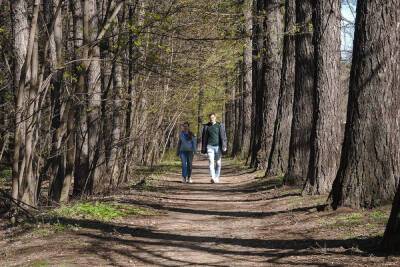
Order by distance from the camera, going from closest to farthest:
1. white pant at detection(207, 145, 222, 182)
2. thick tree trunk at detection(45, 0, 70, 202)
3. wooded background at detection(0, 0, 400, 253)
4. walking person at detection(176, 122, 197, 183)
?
wooded background at detection(0, 0, 400, 253) → thick tree trunk at detection(45, 0, 70, 202) → white pant at detection(207, 145, 222, 182) → walking person at detection(176, 122, 197, 183)

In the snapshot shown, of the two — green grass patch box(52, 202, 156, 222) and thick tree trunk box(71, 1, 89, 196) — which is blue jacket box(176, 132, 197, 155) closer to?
thick tree trunk box(71, 1, 89, 196)

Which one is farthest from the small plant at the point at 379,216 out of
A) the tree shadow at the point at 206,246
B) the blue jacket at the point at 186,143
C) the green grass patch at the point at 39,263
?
the blue jacket at the point at 186,143

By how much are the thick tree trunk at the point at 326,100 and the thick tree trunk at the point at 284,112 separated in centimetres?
474

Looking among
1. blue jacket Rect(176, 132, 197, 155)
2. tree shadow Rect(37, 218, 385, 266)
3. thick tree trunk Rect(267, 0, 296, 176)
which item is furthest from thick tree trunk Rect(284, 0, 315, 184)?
tree shadow Rect(37, 218, 385, 266)

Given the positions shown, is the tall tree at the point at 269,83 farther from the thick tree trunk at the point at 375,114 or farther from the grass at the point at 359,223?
the grass at the point at 359,223

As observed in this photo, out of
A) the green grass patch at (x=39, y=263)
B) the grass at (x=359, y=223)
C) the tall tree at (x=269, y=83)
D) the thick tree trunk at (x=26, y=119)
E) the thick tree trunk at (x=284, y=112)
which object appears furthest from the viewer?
the tall tree at (x=269, y=83)

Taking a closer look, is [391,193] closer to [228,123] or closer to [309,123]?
[309,123]

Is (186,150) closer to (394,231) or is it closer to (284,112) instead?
(284,112)

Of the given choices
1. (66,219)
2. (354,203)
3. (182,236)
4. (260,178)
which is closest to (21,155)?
(66,219)

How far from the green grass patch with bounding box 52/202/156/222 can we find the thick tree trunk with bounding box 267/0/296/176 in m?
6.65

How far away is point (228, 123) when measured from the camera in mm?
52125

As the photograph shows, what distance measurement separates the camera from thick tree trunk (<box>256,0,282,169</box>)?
19109mm

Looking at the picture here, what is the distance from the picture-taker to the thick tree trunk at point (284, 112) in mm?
16281

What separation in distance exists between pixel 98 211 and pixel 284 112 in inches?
323
